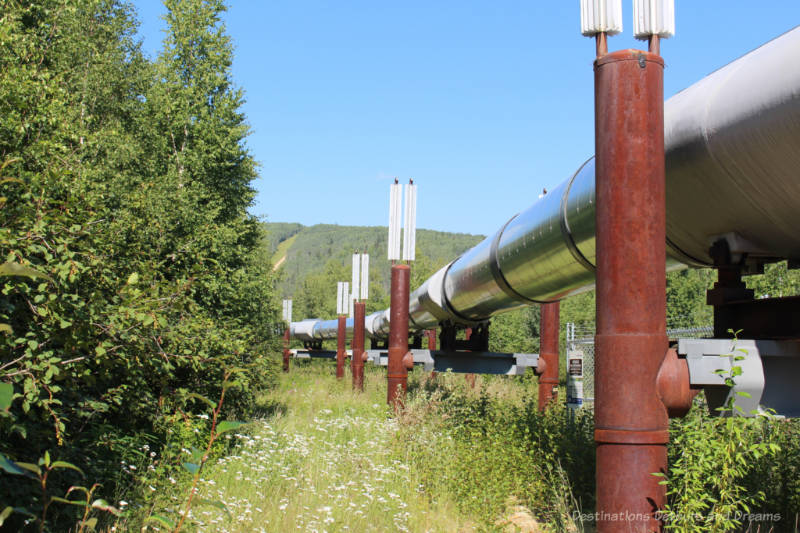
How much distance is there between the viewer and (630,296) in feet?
11.3

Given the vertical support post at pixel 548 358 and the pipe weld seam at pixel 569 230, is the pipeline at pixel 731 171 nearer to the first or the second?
the pipe weld seam at pixel 569 230

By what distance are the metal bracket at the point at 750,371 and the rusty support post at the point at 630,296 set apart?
0.59 feet

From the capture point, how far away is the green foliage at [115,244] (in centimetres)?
458

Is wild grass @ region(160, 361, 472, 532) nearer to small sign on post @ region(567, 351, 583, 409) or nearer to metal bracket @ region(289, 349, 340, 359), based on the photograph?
small sign on post @ region(567, 351, 583, 409)

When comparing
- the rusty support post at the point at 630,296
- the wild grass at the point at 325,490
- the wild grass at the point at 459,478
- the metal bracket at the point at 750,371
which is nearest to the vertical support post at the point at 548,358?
the wild grass at the point at 459,478

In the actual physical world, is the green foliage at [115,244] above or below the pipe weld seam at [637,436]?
above

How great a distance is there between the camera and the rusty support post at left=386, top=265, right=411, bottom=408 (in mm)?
11867

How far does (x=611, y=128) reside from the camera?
3.56m

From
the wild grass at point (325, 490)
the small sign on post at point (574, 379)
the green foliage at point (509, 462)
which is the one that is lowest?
the wild grass at point (325, 490)

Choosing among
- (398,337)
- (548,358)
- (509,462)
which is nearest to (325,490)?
(509,462)

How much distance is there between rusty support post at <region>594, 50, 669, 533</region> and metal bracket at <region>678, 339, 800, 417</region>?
181 mm

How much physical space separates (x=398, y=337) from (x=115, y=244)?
5.74 meters

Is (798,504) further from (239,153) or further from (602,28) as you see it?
(239,153)

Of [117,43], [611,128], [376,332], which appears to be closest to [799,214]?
[611,128]
